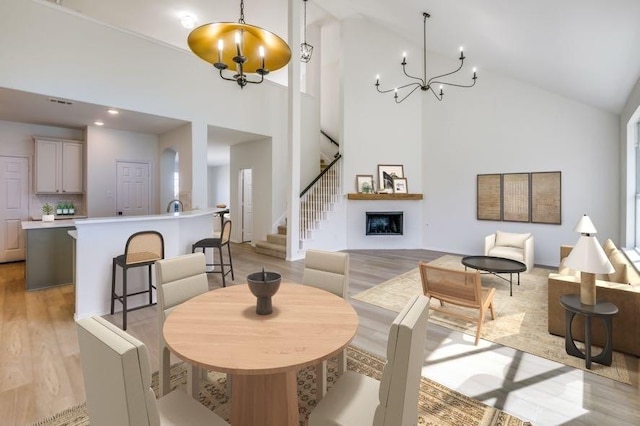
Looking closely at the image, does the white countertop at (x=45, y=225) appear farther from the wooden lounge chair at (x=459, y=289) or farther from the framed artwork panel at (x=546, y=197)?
the framed artwork panel at (x=546, y=197)

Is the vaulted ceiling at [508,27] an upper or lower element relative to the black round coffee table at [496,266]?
upper

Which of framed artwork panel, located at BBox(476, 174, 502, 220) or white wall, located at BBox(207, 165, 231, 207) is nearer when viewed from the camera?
framed artwork panel, located at BBox(476, 174, 502, 220)

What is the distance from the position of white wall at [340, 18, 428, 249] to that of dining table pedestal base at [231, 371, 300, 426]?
6007 mm

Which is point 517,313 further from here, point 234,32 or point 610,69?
point 234,32

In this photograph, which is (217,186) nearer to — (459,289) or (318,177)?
(318,177)

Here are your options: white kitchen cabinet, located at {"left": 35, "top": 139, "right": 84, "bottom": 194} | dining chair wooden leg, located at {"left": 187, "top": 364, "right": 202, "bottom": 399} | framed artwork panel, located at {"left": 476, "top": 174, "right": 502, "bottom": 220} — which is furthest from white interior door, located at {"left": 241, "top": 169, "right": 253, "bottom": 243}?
dining chair wooden leg, located at {"left": 187, "top": 364, "right": 202, "bottom": 399}

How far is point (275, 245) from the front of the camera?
21.7ft

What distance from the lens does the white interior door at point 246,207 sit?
815 cm

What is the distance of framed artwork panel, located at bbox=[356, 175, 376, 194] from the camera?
7215 millimetres

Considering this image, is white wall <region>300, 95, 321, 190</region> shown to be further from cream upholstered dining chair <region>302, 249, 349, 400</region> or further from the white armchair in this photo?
cream upholstered dining chair <region>302, 249, 349, 400</region>

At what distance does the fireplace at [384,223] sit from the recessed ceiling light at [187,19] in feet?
19.8

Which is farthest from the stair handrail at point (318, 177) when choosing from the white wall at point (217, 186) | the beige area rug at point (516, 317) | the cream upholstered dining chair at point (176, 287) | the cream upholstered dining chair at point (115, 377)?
the white wall at point (217, 186)

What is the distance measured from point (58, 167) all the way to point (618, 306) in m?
8.58

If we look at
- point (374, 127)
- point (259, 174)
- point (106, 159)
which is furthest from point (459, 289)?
point (106, 159)
